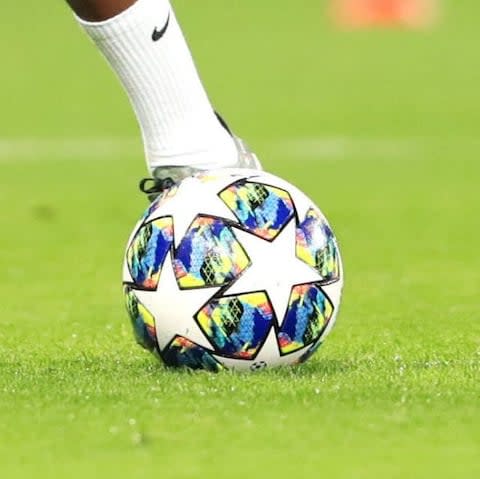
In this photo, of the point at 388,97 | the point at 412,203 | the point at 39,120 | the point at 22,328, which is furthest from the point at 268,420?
the point at 388,97

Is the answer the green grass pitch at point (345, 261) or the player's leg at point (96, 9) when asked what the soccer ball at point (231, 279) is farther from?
the player's leg at point (96, 9)

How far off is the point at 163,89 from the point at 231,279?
76cm

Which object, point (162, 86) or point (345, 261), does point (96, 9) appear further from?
point (345, 261)

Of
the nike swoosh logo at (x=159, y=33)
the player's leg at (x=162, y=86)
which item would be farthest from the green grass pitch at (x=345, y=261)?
the nike swoosh logo at (x=159, y=33)

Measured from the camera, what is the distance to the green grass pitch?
464cm

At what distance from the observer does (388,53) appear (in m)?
23.2

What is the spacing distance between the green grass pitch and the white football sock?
26.4 inches

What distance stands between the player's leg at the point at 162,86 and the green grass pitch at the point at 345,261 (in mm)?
666

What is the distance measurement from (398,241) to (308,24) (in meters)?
17.6

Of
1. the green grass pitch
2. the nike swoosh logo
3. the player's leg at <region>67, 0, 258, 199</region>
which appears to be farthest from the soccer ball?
the nike swoosh logo

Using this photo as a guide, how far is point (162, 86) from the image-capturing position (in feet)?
19.9

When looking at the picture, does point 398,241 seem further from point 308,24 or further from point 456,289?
point 308,24

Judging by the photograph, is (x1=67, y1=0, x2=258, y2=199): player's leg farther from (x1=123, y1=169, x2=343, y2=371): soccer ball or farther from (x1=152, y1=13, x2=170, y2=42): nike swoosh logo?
(x1=123, y1=169, x2=343, y2=371): soccer ball

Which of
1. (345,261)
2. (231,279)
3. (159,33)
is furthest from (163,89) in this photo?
(345,261)
